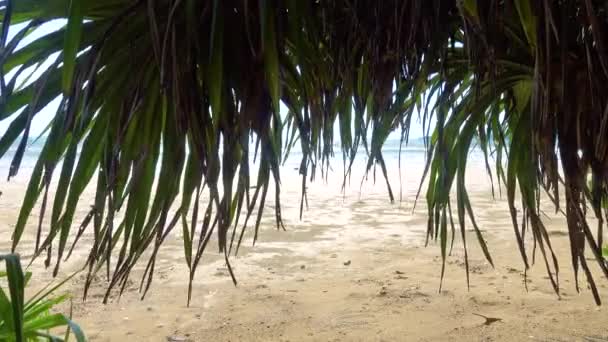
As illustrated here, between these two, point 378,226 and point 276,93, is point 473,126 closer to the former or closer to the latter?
point 276,93

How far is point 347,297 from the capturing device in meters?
3.34

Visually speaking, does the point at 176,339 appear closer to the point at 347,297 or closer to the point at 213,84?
the point at 347,297

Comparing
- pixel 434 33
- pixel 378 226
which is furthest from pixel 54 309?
pixel 378 226

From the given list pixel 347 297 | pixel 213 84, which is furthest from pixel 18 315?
pixel 347 297

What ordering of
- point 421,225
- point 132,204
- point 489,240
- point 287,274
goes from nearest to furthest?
1. point 132,204
2. point 287,274
3. point 489,240
4. point 421,225

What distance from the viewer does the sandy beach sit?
8.87 ft

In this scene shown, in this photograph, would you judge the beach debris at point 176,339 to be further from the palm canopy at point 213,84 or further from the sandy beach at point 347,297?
the palm canopy at point 213,84

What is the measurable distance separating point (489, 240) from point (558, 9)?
4.52 m

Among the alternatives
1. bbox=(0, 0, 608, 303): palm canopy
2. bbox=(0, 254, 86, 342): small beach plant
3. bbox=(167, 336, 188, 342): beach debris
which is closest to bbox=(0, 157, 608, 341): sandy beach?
bbox=(167, 336, 188, 342): beach debris

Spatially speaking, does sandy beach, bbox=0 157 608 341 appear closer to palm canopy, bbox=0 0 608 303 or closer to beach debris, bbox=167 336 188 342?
beach debris, bbox=167 336 188 342

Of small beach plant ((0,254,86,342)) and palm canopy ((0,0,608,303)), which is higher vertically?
palm canopy ((0,0,608,303))

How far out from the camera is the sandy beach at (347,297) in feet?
8.87

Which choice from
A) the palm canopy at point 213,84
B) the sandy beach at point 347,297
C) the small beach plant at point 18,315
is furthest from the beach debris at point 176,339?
the palm canopy at point 213,84

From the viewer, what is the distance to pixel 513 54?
4.00 ft
